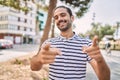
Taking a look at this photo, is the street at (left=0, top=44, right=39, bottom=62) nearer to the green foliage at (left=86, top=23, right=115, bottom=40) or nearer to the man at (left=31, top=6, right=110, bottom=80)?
the man at (left=31, top=6, right=110, bottom=80)

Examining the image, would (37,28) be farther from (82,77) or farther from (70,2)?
(82,77)

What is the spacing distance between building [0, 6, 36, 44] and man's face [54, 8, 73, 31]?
63.7 meters

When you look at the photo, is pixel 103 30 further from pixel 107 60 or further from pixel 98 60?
pixel 98 60

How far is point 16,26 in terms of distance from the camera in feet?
237

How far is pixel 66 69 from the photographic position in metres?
3.12

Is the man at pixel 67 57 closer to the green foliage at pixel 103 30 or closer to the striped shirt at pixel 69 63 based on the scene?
the striped shirt at pixel 69 63

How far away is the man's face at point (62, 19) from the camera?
10.4 ft

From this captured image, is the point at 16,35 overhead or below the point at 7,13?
below

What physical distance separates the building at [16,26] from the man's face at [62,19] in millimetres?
63657

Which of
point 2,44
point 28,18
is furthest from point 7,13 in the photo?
point 2,44

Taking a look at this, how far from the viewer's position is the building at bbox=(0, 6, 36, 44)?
6838 centimetres

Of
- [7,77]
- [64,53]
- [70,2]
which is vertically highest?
[70,2]

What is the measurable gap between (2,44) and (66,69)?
36.6 metres

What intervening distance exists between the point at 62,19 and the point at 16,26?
231 feet
